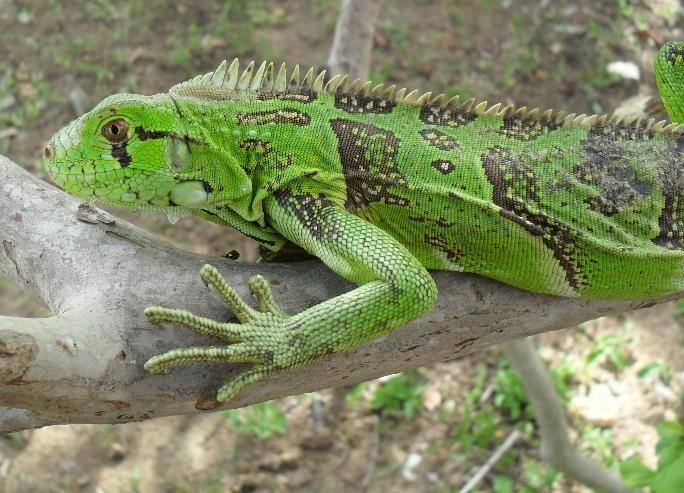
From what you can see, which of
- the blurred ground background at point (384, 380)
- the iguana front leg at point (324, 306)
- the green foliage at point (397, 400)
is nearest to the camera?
the iguana front leg at point (324, 306)

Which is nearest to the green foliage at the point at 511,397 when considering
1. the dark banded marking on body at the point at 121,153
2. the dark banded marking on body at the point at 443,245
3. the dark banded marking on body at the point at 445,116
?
the dark banded marking on body at the point at 443,245

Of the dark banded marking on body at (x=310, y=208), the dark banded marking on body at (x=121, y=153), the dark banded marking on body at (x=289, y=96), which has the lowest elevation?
the dark banded marking on body at (x=310, y=208)

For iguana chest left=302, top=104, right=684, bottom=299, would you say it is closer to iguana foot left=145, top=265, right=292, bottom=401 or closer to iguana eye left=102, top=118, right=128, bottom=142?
iguana foot left=145, top=265, right=292, bottom=401

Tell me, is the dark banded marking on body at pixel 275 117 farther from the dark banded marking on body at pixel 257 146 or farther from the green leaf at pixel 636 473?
the green leaf at pixel 636 473

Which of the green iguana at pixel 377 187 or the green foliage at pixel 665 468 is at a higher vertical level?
the green iguana at pixel 377 187

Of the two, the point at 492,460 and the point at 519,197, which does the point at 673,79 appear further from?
the point at 492,460

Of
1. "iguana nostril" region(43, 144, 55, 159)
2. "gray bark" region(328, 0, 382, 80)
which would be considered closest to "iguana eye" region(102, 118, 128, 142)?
"iguana nostril" region(43, 144, 55, 159)

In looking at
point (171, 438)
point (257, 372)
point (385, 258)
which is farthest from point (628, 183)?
point (171, 438)
